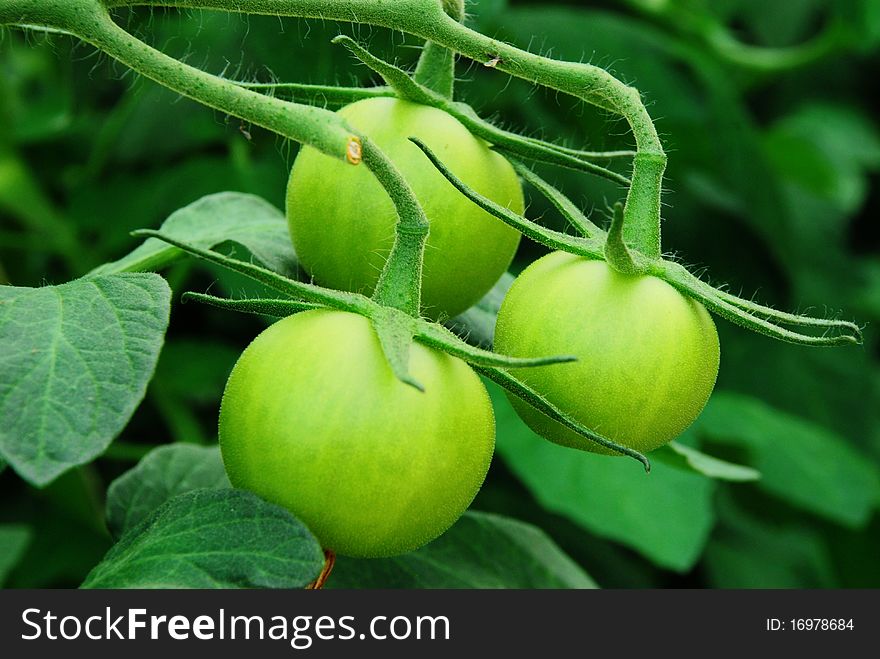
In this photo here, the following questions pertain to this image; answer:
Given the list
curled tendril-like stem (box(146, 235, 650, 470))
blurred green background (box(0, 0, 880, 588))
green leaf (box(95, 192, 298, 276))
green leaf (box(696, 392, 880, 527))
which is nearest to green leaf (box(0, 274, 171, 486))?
curled tendril-like stem (box(146, 235, 650, 470))

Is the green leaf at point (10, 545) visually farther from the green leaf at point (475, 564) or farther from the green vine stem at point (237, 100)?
the green vine stem at point (237, 100)

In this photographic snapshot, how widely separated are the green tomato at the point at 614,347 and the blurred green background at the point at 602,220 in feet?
1.45

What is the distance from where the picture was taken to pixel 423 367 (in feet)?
1.75

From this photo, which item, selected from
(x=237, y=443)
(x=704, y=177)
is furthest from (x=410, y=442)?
(x=704, y=177)

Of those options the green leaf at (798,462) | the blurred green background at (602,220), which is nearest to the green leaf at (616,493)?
the blurred green background at (602,220)

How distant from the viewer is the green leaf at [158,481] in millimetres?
734

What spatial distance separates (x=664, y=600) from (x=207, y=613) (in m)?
0.30

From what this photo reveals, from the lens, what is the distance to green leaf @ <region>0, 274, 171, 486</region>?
0.47 metres

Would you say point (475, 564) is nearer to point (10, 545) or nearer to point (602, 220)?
point (10, 545)

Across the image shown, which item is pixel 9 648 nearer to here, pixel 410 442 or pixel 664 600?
pixel 410 442

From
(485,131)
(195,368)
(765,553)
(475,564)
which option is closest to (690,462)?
(475,564)

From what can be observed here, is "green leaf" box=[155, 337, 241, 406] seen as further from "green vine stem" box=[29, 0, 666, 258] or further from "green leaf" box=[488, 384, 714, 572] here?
"green vine stem" box=[29, 0, 666, 258]

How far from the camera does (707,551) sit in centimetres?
145

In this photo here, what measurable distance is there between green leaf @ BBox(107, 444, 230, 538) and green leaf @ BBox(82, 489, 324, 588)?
161 mm
